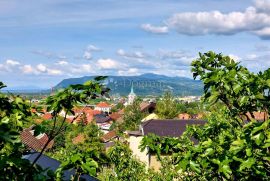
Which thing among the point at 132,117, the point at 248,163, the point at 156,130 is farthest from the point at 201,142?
the point at 132,117

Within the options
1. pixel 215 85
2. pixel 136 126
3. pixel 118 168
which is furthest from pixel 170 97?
pixel 215 85

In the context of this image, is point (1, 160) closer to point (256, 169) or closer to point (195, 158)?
point (195, 158)

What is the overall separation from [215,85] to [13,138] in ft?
8.28

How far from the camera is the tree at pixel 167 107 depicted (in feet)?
176

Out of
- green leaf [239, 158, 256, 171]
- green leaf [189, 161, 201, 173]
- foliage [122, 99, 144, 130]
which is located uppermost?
green leaf [239, 158, 256, 171]

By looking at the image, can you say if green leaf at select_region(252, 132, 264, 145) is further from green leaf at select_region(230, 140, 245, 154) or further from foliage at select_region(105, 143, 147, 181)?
foliage at select_region(105, 143, 147, 181)

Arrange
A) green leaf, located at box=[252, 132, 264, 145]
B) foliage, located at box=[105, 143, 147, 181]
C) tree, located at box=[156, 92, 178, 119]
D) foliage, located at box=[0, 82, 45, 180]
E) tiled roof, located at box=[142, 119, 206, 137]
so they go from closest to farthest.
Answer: foliage, located at box=[0, 82, 45, 180] < green leaf, located at box=[252, 132, 264, 145] < foliage, located at box=[105, 143, 147, 181] < tiled roof, located at box=[142, 119, 206, 137] < tree, located at box=[156, 92, 178, 119]

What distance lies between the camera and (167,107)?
2125 inches

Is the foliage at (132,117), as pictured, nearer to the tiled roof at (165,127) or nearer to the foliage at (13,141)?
the tiled roof at (165,127)

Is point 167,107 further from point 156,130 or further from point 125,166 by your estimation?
point 125,166

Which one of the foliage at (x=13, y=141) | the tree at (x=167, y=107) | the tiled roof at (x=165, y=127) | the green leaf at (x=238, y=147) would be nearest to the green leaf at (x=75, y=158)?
the foliage at (x=13, y=141)

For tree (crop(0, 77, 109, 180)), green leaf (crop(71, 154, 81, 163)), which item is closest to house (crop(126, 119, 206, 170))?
tree (crop(0, 77, 109, 180))

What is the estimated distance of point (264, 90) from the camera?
4.19m

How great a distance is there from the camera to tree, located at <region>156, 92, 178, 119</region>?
53.7 m
